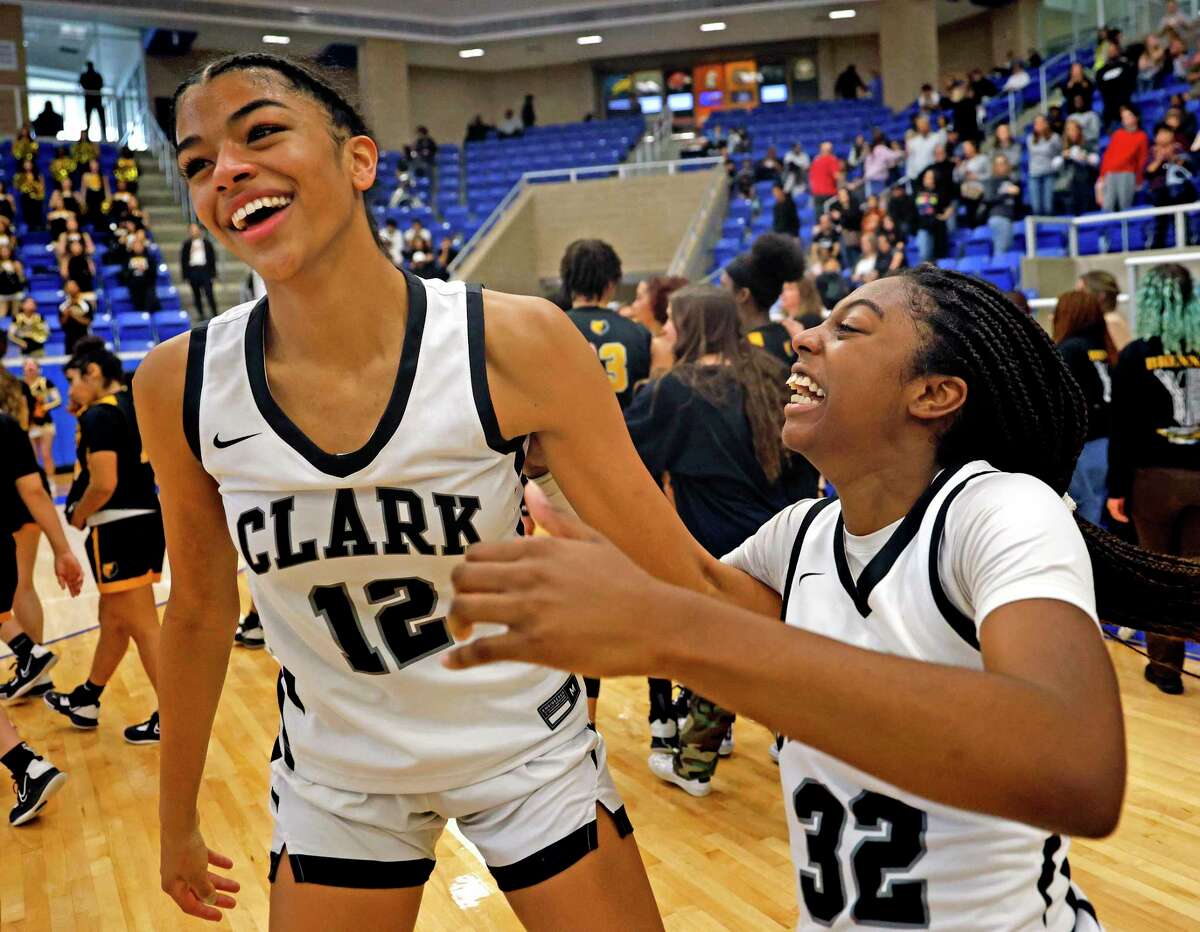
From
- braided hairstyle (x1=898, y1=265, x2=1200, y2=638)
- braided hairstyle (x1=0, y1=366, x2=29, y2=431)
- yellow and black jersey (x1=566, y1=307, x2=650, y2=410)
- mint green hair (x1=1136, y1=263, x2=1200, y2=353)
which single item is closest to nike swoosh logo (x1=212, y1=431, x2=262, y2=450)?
braided hairstyle (x1=898, y1=265, x2=1200, y2=638)

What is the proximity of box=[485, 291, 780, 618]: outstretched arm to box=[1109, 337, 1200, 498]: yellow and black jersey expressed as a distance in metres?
3.46

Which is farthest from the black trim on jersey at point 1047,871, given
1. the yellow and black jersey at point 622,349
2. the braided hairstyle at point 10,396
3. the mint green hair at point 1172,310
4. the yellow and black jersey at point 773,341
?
the braided hairstyle at point 10,396

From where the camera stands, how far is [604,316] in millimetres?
4789

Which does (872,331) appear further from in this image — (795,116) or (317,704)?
(795,116)

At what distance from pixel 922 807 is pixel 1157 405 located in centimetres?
372

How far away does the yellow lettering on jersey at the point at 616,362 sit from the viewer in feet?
16.0

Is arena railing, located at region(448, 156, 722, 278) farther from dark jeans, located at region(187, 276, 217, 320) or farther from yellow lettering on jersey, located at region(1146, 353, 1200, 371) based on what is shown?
yellow lettering on jersey, located at region(1146, 353, 1200, 371)

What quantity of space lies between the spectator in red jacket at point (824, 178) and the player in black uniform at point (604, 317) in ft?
37.7

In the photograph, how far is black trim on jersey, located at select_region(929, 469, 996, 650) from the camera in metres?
1.27

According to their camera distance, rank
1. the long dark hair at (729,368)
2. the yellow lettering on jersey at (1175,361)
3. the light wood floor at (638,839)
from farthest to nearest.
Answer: the yellow lettering on jersey at (1175,361)
the long dark hair at (729,368)
the light wood floor at (638,839)

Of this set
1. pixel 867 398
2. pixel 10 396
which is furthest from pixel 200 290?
pixel 867 398

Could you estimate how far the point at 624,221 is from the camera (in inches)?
757

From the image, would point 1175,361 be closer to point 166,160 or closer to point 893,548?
point 893,548

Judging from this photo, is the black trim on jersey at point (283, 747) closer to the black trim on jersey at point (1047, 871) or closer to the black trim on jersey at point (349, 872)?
the black trim on jersey at point (349, 872)
